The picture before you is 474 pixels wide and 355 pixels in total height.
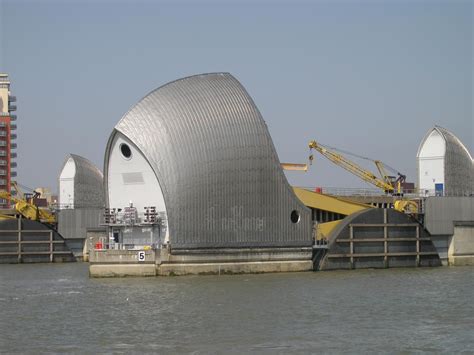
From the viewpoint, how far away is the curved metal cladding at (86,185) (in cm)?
11300

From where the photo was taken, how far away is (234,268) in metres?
72.4

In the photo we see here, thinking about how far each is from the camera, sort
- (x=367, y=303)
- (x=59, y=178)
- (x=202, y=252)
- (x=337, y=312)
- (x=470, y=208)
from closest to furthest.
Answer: (x=337, y=312), (x=367, y=303), (x=202, y=252), (x=470, y=208), (x=59, y=178)

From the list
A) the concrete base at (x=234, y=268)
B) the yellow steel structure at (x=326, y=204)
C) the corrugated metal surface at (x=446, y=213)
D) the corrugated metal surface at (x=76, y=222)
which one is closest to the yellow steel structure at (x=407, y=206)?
the corrugated metal surface at (x=446, y=213)

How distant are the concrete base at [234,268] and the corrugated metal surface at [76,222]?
33.7m

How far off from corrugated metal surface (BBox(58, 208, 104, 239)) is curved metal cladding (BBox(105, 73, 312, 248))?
31.4 metres

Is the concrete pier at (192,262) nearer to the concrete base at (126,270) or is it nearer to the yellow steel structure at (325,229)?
the concrete base at (126,270)

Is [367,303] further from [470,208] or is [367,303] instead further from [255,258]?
[470,208]

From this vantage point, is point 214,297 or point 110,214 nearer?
point 214,297

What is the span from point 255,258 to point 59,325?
28100 mm

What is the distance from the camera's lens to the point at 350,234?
256 feet

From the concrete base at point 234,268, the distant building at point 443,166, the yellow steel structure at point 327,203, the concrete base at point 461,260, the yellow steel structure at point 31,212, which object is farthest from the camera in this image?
the yellow steel structure at point 31,212

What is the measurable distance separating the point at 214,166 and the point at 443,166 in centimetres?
2889

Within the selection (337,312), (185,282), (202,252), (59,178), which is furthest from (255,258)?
(59,178)

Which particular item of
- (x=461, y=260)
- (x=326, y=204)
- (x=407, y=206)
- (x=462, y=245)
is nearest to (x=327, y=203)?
(x=326, y=204)
